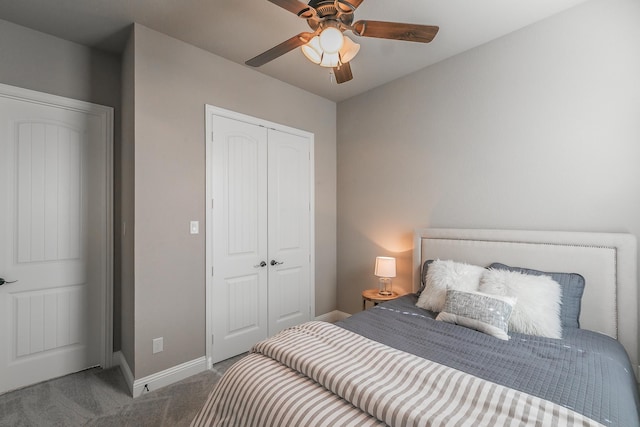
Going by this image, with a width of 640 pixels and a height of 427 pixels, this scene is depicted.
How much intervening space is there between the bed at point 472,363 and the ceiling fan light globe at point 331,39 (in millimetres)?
1609

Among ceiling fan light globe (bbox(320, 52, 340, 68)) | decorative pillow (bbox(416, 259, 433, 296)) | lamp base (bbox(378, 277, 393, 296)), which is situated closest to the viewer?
ceiling fan light globe (bbox(320, 52, 340, 68))

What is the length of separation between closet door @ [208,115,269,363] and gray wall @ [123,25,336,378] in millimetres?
136

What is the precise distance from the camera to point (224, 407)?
1341 millimetres

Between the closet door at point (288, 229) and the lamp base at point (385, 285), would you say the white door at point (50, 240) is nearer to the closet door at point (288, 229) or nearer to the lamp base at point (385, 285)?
the closet door at point (288, 229)

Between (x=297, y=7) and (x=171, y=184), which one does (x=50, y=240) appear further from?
(x=297, y=7)

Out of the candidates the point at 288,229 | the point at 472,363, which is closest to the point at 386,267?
the point at 288,229

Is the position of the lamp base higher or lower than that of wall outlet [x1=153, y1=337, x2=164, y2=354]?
higher

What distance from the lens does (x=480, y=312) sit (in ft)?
5.94

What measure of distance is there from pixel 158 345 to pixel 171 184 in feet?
4.16

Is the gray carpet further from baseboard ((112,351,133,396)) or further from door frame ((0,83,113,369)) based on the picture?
door frame ((0,83,113,369))

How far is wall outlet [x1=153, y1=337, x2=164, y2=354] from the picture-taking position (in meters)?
2.29

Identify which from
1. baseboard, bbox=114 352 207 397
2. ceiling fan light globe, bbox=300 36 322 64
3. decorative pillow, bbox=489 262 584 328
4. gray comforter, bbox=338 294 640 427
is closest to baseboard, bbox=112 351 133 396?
baseboard, bbox=114 352 207 397

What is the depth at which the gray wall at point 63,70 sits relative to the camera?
2207 millimetres

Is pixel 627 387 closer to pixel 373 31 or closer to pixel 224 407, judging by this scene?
pixel 224 407
